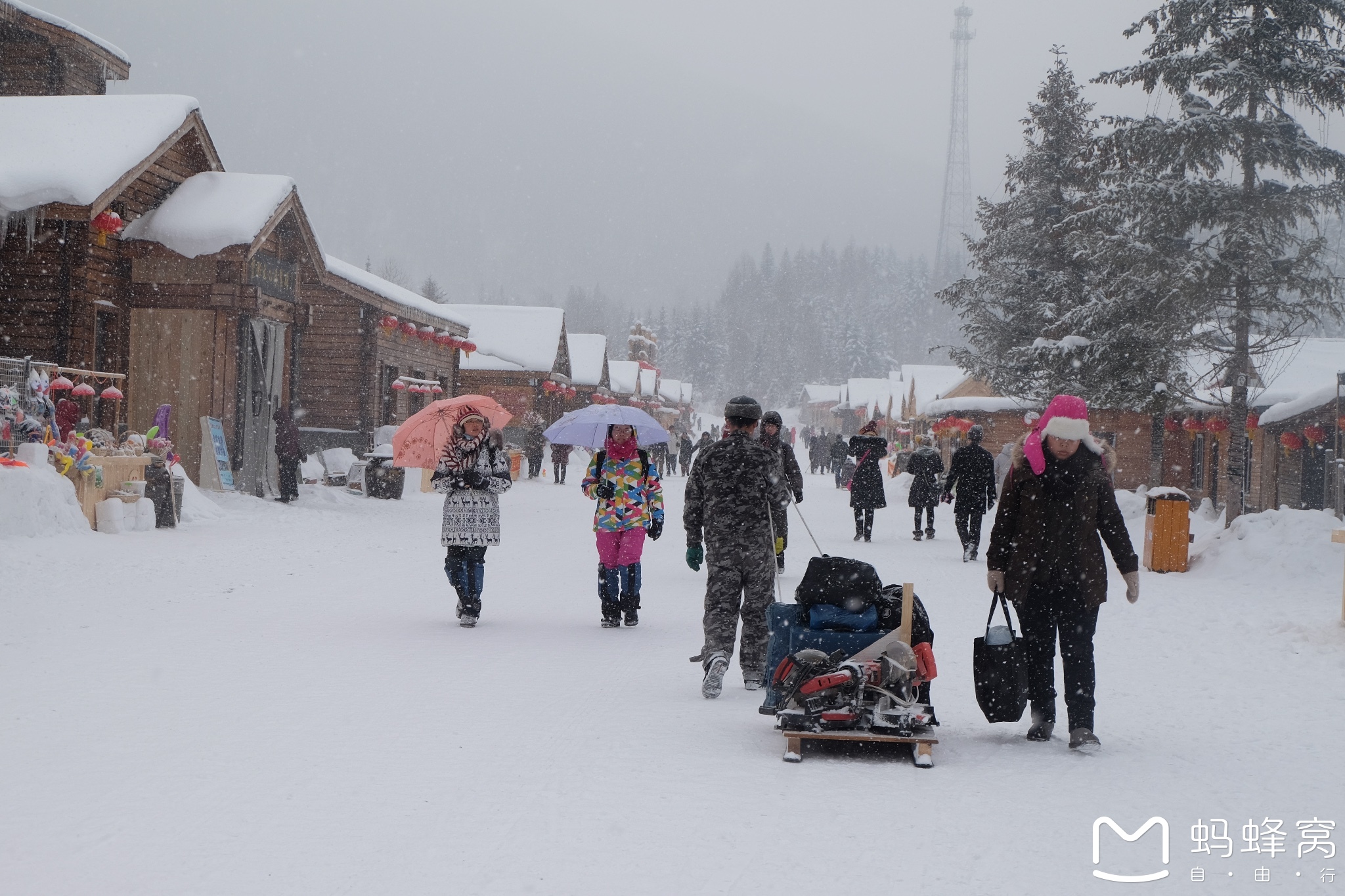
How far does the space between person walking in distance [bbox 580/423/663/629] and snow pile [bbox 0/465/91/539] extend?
647 cm

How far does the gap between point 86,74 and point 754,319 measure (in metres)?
130

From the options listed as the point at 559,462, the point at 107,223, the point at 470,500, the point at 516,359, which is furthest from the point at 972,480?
the point at 516,359

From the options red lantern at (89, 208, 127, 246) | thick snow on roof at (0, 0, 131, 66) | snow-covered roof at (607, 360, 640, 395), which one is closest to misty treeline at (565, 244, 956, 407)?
snow-covered roof at (607, 360, 640, 395)

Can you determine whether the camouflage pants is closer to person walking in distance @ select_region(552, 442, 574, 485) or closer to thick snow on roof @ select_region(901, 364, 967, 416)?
person walking in distance @ select_region(552, 442, 574, 485)

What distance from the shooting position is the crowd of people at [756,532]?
5.58 metres

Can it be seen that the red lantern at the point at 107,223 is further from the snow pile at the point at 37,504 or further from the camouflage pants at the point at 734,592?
the camouflage pants at the point at 734,592

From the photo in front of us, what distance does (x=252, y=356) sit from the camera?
19188mm

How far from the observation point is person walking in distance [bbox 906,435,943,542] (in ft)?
55.5

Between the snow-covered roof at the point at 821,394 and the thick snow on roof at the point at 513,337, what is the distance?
62197 millimetres

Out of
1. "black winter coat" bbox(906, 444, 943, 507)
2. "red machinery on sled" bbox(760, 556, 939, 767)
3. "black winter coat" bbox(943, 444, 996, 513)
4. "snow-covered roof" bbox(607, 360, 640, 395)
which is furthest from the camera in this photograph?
"snow-covered roof" bbox(607, 360, 640, 395)

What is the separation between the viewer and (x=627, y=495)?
29.1 feet

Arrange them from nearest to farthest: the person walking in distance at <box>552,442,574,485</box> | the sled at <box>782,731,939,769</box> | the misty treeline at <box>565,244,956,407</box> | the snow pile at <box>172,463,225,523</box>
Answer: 1. the sled at <box>782,731,939,769</box>
2. the snow pile at <box>172,463,225,523</box>
3. the person walking in distance at <box>552,442,574,485</box>
4. the misty treeline at <box>565,244,956,407</box>

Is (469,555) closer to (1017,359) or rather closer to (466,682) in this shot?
(466,682)

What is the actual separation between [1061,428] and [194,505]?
13.3 metres
